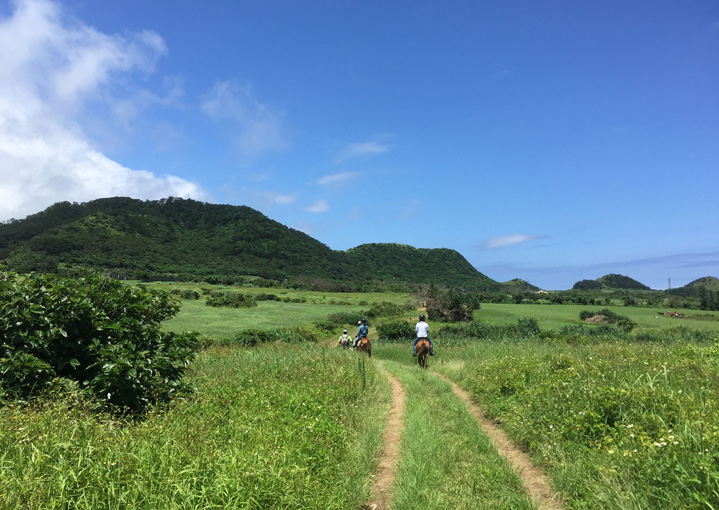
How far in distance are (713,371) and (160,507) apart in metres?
9.33

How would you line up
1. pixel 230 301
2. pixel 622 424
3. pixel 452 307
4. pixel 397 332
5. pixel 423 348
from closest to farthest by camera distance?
pixel 622 424
pixel 423 348
pixel 397 332
pixel 452 307
pixel 230 301

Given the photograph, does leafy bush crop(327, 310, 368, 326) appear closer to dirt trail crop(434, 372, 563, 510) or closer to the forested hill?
dirt trail crop(434, 372, 563, 510)

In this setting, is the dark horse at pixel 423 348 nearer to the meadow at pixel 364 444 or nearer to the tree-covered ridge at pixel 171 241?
the meadow at pixel 364 444

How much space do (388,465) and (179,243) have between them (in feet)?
Answer: 545

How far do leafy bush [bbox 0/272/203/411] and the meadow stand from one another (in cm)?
60

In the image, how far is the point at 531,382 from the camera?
951cm

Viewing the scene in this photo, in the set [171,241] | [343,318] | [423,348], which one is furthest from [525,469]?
[171,241]

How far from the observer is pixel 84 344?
276 inches

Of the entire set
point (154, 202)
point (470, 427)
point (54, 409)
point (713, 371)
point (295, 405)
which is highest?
point (154, 202)

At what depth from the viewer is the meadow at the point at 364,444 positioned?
12.3 feet

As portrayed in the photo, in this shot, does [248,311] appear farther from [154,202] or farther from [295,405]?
[154,202]

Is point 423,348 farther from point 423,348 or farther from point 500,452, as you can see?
point 500,452

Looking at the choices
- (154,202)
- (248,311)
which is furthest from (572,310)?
(154,202)

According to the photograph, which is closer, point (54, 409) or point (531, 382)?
point (54, 409)
